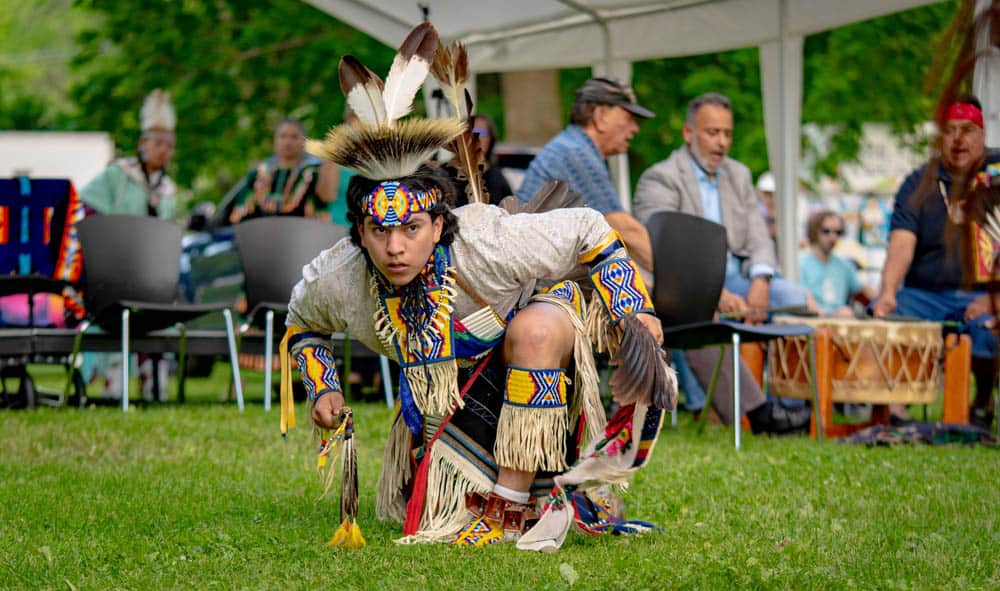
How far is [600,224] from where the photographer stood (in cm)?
452

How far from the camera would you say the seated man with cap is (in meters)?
7.54

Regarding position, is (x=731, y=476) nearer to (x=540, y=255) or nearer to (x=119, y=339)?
(x=540, y=255)

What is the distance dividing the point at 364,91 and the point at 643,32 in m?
7.00

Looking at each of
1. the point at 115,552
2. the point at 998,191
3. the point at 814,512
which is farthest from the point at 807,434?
the point at 998,191

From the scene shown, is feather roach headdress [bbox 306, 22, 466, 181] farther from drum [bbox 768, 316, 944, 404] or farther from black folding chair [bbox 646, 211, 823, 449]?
drum [bbox 768, 316, 944, 404]

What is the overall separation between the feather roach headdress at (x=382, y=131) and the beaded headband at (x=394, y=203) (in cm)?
6

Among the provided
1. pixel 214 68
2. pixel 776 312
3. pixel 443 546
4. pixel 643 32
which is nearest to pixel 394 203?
pixel 443 546

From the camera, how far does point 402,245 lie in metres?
4.36

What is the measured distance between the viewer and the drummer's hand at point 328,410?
4613 millimetres

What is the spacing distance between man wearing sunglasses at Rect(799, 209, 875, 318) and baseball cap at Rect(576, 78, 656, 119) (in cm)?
A: 479

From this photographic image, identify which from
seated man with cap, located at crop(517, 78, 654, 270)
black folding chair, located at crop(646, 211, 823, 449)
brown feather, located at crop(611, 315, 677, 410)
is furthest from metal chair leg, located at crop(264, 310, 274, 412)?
brown feather, located at crop(611, 315, 677, 410)

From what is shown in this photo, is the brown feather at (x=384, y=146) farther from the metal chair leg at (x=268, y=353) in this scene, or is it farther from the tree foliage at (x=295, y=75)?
the tree foliage at (x=295, y=75)

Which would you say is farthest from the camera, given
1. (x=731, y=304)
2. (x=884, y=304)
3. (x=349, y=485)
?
(x=884, y=304)

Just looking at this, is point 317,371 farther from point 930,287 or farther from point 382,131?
point 930,287
